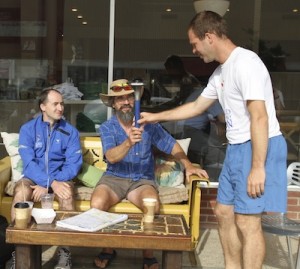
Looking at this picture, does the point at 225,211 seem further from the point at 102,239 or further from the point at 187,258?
the point at 187,258

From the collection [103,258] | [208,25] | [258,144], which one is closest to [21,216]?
[103,258]

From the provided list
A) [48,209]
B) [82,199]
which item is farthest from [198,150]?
[48,209]

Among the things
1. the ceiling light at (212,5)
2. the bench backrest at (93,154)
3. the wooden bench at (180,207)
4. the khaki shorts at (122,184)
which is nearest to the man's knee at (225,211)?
the wooden bench at (180,207)

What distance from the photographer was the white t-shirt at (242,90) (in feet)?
7.73

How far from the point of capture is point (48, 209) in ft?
9.20

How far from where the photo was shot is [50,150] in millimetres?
3578

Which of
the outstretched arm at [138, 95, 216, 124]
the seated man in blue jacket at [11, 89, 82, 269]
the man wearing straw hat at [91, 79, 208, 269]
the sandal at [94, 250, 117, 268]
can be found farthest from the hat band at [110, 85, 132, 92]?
the sandal at [94, 250, 117, 268]

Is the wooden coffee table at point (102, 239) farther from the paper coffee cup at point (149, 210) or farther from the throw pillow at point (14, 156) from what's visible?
the throw pillow at point (14, 156)

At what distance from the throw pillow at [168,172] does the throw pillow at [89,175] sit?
0.48 metres

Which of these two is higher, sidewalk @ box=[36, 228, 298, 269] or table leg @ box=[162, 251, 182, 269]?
table leg @ box=[162, 251, 182, 269]

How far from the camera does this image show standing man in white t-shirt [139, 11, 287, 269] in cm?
237

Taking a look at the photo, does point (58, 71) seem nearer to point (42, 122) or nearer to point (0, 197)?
point (42, 122)

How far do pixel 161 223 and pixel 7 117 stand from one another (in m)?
3.12

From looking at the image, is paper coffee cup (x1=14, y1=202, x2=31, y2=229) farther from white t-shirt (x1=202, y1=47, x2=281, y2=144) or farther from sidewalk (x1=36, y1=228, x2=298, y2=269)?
white t-shirt (x1=202, y1=47, x2=281, y2=144)
